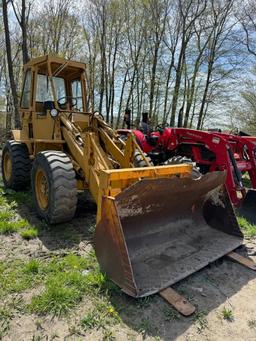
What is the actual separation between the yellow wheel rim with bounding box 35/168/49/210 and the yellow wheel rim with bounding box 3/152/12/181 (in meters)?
1.69

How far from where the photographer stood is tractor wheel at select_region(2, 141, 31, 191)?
233 inches

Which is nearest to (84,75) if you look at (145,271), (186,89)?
(145,271)

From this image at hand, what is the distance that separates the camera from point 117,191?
3.39 metres

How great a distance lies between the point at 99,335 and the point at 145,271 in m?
0.84

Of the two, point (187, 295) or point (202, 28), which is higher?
point (202, 28)

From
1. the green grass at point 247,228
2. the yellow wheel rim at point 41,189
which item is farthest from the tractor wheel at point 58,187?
the green grass at point 247,228

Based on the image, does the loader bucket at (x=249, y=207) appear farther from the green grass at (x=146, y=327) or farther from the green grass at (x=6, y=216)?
the green grass at (x=6, y=216)

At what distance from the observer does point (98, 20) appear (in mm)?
22469

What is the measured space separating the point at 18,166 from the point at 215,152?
3.72 m

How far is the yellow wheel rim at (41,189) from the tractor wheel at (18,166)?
131cm

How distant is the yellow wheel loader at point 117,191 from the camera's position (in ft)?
9.98

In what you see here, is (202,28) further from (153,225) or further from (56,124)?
(153,225)

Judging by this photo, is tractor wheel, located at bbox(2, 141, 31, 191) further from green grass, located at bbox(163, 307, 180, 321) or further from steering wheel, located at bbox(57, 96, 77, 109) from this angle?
green grass, located at bbox(163, 307, 180, 321)

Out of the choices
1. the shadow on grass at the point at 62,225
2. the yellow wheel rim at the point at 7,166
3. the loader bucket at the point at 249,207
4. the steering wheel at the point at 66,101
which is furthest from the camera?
the yellow wheel rim at the point at 7,166
